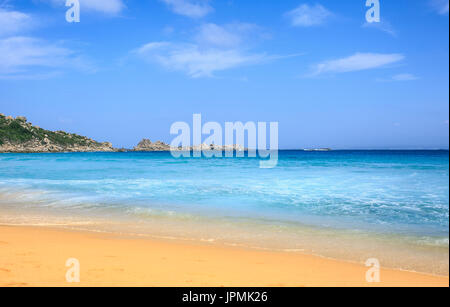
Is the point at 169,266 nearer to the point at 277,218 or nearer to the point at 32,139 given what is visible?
the point at 277,218

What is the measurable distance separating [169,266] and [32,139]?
124m

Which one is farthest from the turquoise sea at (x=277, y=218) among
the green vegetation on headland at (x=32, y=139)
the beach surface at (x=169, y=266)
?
the green vegetation on headland at (x=32, y=139)

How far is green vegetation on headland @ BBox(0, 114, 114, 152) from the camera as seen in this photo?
336ft

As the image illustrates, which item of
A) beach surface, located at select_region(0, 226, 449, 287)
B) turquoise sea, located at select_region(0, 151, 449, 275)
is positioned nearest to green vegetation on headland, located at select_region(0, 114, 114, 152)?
turquoise sea, located at select_region(0, 151, 449, 275)

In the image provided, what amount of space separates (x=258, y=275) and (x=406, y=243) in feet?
11.6

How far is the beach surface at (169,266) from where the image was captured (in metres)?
4.44

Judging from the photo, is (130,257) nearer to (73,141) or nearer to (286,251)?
(286,251)

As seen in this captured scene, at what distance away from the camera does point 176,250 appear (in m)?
6.02

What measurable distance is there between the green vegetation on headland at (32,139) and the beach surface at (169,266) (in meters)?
110

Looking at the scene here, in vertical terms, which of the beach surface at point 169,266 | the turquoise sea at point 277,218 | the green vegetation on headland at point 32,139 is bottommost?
the turquoise sea at point 277,218

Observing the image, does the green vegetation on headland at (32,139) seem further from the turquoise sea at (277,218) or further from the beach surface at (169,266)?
the beach surface at (169,266)

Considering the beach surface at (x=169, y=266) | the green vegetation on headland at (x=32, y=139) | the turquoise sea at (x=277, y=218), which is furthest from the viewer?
the green vegetation on headland at (x=32, y=139)
